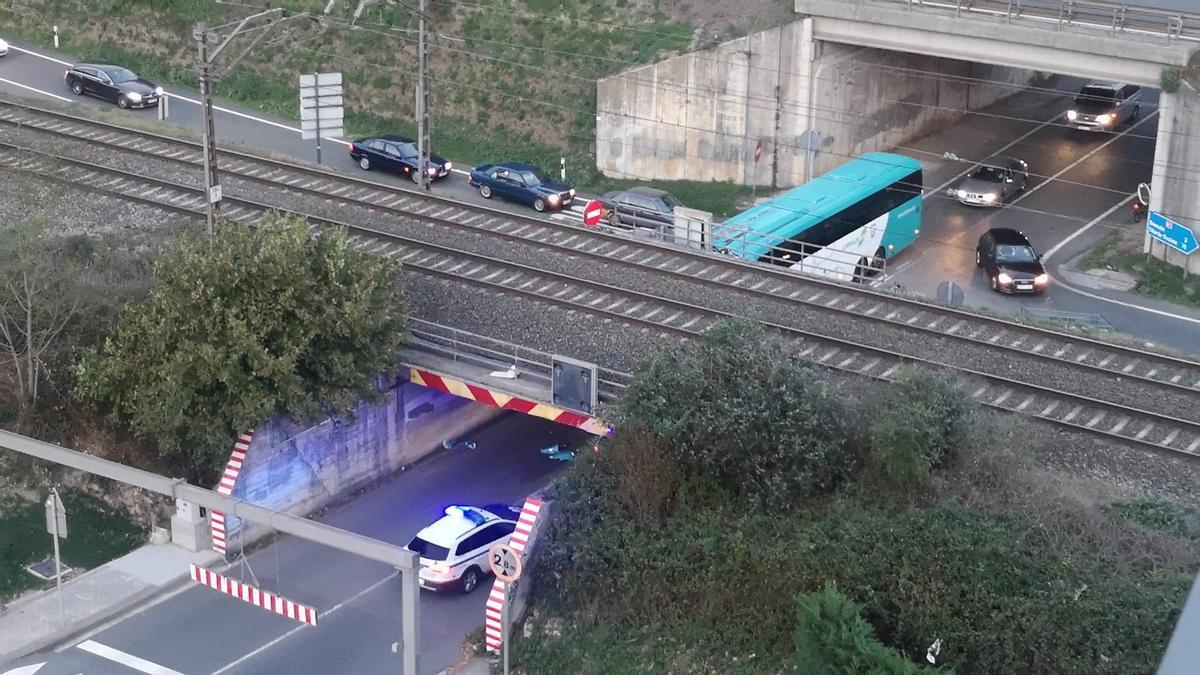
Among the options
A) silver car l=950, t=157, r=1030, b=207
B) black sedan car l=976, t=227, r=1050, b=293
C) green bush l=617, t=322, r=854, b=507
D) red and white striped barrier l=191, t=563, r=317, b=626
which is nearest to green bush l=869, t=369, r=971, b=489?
green bush l=617, t=322, r=854, b=507

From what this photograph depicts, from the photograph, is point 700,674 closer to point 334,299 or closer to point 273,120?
point 334,299

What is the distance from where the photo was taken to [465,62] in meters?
45.9

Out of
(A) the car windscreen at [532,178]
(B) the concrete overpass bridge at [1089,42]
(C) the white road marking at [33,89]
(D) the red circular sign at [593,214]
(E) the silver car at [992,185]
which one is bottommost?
(E) the silver car at [992,185]

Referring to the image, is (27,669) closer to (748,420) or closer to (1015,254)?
(748,420)

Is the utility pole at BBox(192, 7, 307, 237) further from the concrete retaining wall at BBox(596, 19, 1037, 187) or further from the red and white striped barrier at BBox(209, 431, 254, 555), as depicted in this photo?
the concrete retaining wall at BBox(596, 19, 1037, 187)

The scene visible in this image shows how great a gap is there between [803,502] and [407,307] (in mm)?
8900

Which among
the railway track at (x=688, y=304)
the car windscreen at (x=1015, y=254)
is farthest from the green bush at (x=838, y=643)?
the car windscreen at (x=1015, y=254)

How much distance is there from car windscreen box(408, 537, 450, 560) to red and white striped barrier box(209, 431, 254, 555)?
3060 millimetres

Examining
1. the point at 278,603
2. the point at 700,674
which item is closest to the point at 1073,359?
the point at 700,674

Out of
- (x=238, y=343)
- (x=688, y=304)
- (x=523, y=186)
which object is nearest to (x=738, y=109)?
(x=523, y=186)

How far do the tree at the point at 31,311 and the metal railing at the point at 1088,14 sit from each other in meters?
23.7

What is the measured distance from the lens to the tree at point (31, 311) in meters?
24.8

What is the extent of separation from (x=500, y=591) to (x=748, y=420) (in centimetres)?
419

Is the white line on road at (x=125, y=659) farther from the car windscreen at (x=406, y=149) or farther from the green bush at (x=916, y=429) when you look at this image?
the car windscreen at (x=406, y=149)
